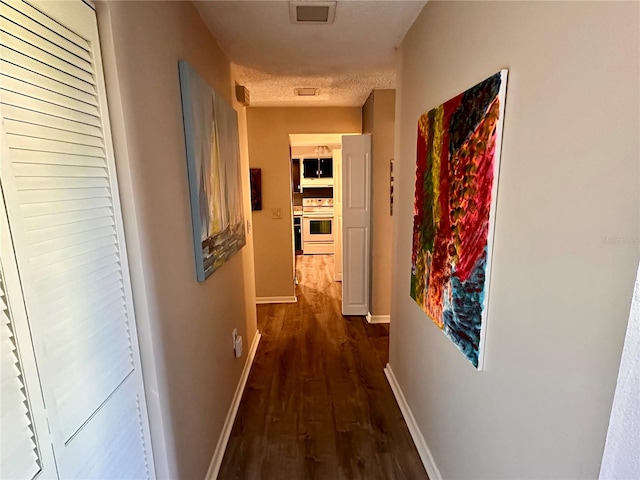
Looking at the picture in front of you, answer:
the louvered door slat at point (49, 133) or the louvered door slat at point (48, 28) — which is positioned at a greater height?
the louvered door slat at point (48, 28)

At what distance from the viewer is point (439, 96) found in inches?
58.5

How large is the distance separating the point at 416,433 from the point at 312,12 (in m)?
2.39

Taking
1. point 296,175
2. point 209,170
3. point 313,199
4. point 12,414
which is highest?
point 296,175

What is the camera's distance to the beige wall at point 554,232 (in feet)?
2.08

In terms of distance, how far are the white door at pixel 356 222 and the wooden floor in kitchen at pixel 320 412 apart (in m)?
0.35

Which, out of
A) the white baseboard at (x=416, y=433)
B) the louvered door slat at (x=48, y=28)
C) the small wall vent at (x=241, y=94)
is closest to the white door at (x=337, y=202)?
the small wall vent at (x=241, y=94)

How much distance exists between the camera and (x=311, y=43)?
211 centimetres

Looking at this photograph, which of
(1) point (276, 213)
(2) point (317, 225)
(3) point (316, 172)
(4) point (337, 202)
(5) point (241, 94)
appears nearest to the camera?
(5) point (241, 94)

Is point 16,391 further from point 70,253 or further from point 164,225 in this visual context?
point 164,225

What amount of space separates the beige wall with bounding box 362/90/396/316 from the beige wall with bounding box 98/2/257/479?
190cm

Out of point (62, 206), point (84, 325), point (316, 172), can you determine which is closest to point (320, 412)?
point (84, 325)

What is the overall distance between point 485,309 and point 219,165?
148 centimetres

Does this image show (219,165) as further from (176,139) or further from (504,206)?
(504,206)

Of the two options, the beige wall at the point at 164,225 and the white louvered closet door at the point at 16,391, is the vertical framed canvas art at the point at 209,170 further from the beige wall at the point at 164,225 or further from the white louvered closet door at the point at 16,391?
the white louvered closet door at the point at 16,391
